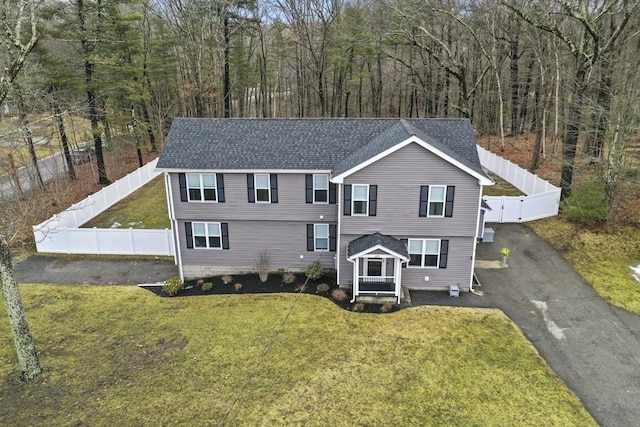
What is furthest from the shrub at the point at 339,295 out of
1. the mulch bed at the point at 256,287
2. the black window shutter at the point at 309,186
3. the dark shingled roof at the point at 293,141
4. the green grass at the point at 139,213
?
the green grass at the point at 139,213

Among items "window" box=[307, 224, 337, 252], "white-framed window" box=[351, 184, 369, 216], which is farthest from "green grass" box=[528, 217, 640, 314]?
"window" box=[307, 224, 337, 252]

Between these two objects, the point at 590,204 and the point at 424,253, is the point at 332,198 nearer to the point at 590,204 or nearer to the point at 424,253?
the point at 424,253

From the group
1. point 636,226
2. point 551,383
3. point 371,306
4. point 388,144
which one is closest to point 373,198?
point 388,144

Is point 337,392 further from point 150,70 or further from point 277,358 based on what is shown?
point 150,70

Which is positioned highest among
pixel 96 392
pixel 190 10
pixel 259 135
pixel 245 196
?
pixel 190 10

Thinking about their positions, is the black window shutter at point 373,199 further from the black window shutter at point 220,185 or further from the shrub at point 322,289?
the black window shutter at point 220,185

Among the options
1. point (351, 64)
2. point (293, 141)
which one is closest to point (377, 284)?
point (293, 141)
